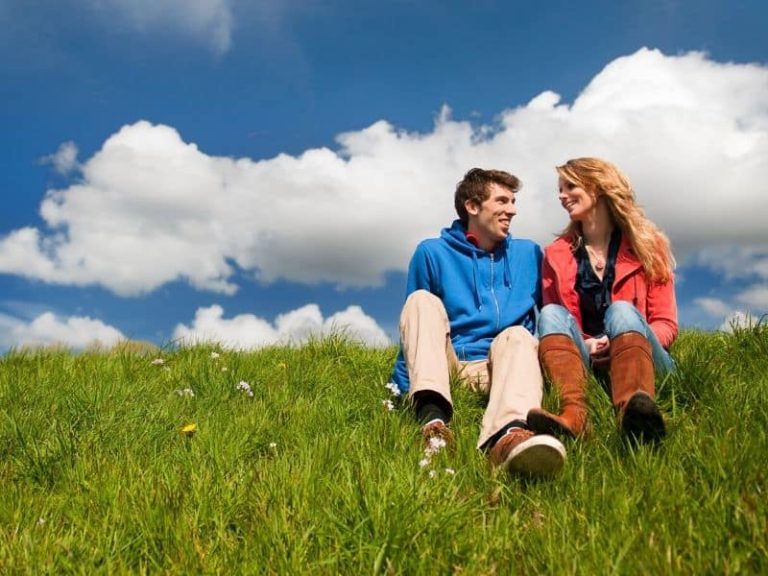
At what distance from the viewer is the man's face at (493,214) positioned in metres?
6.33

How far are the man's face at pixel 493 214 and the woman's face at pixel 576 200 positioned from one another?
536 millimetres

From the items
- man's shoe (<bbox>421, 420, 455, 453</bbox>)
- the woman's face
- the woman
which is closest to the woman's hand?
the woman

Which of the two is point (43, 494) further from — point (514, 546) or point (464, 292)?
point (464, 292)

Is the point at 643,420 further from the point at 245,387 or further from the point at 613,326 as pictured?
the point at 245,387

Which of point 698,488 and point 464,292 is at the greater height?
point 464,292

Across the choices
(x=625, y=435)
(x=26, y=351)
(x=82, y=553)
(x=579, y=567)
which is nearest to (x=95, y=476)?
(x=82, y=553)

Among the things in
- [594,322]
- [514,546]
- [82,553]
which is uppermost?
[594,322]

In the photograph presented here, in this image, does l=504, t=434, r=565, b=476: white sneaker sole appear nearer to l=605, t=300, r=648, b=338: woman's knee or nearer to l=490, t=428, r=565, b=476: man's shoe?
l=490, t=428, r=565, b=476: man's shoe

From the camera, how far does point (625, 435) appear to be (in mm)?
4207

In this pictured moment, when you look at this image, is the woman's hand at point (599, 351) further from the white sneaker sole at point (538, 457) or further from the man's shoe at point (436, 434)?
the white sneaker sole at point (538, 457)

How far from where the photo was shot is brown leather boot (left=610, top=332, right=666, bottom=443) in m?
4.05

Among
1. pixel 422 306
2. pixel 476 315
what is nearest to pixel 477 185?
pixel 476 315

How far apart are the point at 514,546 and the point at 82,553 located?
5.96 ft

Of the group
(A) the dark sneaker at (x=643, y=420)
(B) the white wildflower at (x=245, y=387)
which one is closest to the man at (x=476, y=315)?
(A) the dark sneaker at (x=643, y=420)
